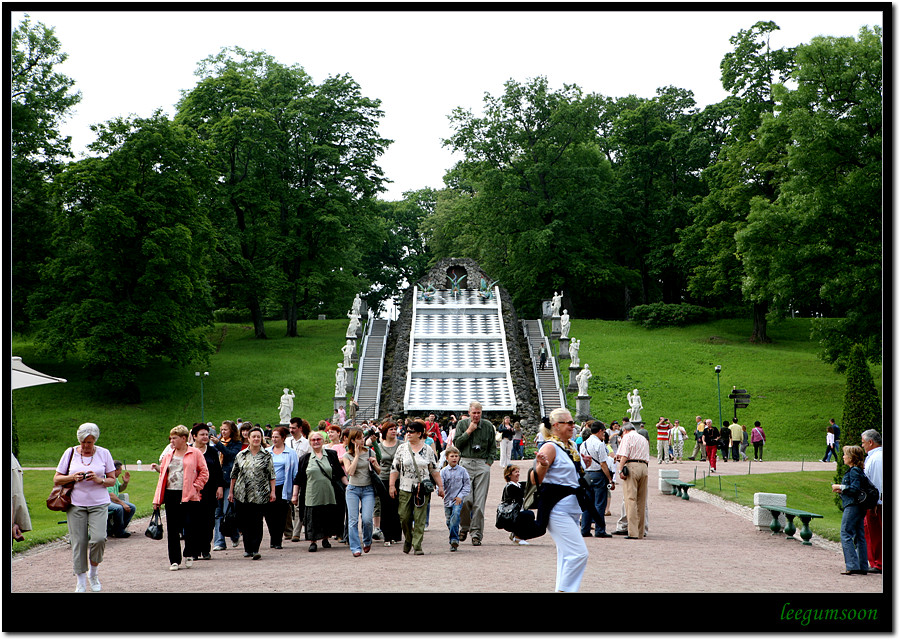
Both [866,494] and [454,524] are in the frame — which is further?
[454,524]

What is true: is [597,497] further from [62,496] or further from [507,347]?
[507,347]

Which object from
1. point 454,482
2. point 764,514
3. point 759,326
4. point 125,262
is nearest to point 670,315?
point 759,326

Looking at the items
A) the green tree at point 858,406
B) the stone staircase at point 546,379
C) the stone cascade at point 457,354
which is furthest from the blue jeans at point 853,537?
the stone cascade at point 457,354

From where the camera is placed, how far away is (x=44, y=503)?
1847 cm

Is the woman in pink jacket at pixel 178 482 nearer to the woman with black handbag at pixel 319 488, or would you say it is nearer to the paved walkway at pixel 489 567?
the paved walkway at pixel 489 567

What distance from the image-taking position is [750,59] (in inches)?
1870

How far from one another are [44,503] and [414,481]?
1073 cm

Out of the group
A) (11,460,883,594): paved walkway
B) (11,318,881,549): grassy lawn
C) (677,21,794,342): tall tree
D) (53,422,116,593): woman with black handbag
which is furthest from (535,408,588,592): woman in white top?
(677,21,794,342): tall tree

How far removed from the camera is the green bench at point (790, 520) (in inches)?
489

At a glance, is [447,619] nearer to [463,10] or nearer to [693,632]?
[693,632]

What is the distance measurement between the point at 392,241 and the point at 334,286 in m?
22.0

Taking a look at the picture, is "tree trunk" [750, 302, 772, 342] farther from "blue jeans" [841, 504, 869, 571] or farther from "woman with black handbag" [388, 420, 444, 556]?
"woman with black handbag" [388, 420, 444, 556]

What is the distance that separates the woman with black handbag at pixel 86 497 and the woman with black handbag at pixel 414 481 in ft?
12.2

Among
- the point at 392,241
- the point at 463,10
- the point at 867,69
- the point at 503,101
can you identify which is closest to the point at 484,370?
the point at 867,69
